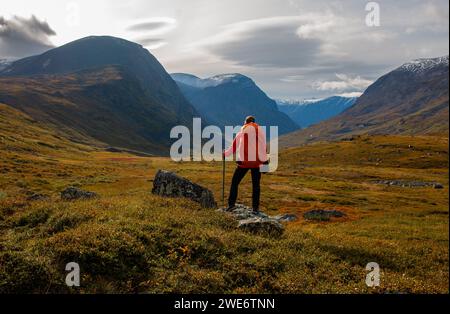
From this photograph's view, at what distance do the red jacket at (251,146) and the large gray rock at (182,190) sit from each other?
5332mm

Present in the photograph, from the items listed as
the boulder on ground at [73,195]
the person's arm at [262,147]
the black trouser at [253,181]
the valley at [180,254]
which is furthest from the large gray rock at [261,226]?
the boulder on ground at [73,195]

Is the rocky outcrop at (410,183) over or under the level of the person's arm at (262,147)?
under

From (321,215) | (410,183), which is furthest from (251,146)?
(410,183)

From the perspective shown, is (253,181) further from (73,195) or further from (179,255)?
(73,195)

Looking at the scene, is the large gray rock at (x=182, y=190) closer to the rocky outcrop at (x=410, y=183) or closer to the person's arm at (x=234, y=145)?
the person's arm at (x=234, y=145)

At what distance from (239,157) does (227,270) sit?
8.01 meters

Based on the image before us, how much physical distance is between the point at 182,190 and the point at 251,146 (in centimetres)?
689

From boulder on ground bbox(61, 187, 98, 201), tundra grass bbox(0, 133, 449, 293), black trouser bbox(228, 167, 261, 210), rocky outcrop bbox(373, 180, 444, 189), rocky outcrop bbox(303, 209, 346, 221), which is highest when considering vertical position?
black trouser bbox(228, 167, 261, 210)

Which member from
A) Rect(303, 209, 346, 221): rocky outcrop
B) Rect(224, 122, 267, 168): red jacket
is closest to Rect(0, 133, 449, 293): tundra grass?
Rect(224, 122, 267, 168): red jacket

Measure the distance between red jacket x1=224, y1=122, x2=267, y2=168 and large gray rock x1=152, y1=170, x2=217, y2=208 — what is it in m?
5.33

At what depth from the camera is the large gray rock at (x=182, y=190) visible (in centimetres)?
2433

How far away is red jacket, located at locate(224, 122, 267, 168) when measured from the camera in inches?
757

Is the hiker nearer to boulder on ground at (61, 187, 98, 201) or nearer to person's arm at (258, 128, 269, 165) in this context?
person's arm at (258, 128, 269, 165)


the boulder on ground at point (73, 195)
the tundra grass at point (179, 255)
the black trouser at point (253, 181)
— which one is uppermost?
the black trouser at point (253, 181)
